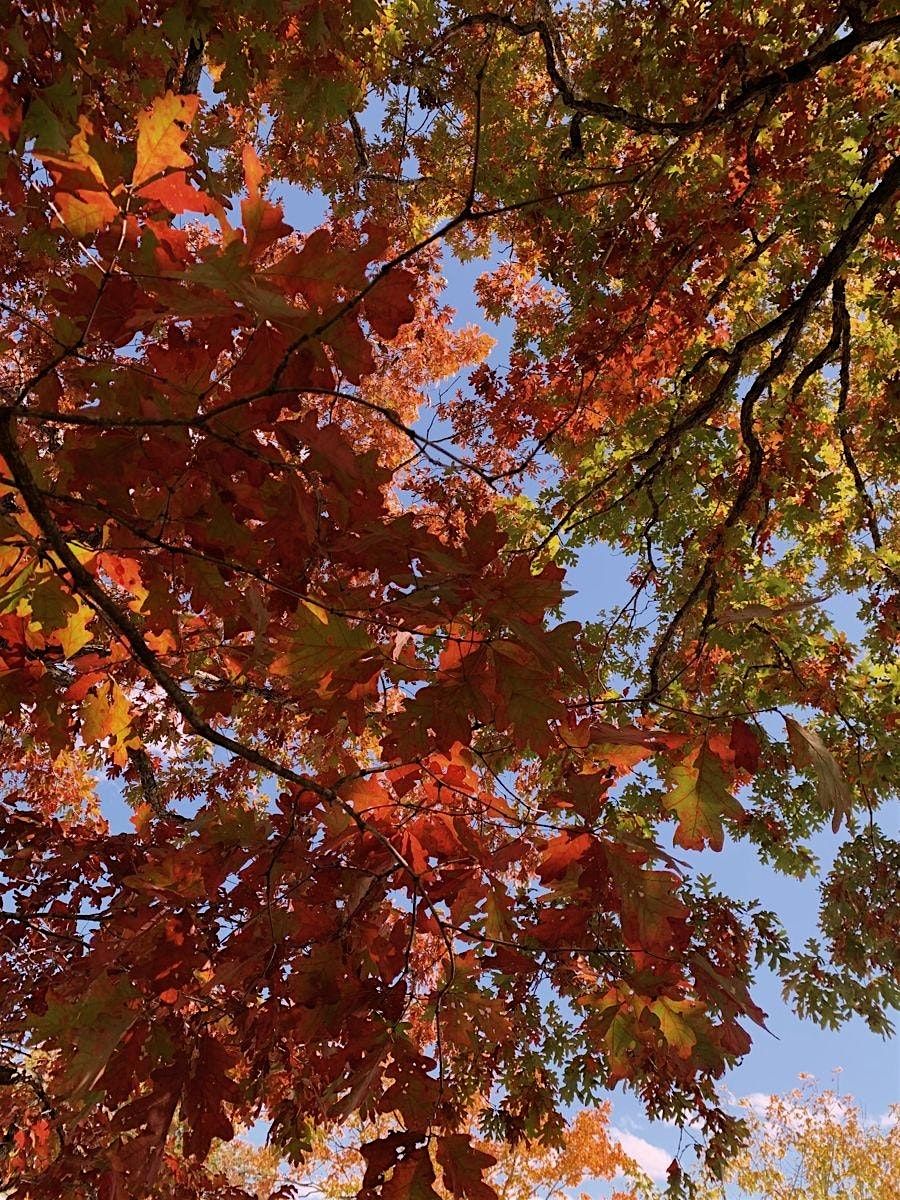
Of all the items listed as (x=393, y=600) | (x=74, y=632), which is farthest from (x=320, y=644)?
(x=74, y=632)

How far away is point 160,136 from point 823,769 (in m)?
1.65

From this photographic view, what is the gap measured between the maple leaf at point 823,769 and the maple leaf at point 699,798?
169mm

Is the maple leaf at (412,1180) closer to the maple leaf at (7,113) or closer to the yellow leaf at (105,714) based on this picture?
the yellow leaf at (105,714)

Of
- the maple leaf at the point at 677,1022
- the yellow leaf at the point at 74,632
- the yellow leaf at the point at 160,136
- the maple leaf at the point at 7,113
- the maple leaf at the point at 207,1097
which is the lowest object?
the maple leaf at the point at 207,1097

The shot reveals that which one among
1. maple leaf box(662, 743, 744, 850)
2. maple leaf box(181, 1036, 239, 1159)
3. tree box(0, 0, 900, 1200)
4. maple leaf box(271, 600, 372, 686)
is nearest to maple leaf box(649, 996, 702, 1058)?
tree box(0, 0, 900, 1200)

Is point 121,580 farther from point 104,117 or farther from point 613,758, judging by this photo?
point 104,117

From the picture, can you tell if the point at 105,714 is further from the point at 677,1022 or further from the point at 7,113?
the point at 677,1022

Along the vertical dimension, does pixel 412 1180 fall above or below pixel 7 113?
below

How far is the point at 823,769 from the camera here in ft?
4.75

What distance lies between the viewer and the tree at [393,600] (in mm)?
1387

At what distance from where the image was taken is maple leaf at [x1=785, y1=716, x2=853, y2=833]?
1.43 meters

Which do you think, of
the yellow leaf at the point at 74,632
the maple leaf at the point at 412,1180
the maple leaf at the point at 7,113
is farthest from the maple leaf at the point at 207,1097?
the maple leaf at the point at 7,113

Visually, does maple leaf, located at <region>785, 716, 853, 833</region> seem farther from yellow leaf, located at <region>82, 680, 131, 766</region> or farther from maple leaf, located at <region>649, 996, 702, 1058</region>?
yellow leaf, located at <region>82, 680, 131, 766</region>

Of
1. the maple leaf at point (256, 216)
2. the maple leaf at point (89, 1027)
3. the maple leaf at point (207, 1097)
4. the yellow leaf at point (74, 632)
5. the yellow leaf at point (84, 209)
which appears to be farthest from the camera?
the yellow leaf at point (74, 632)
